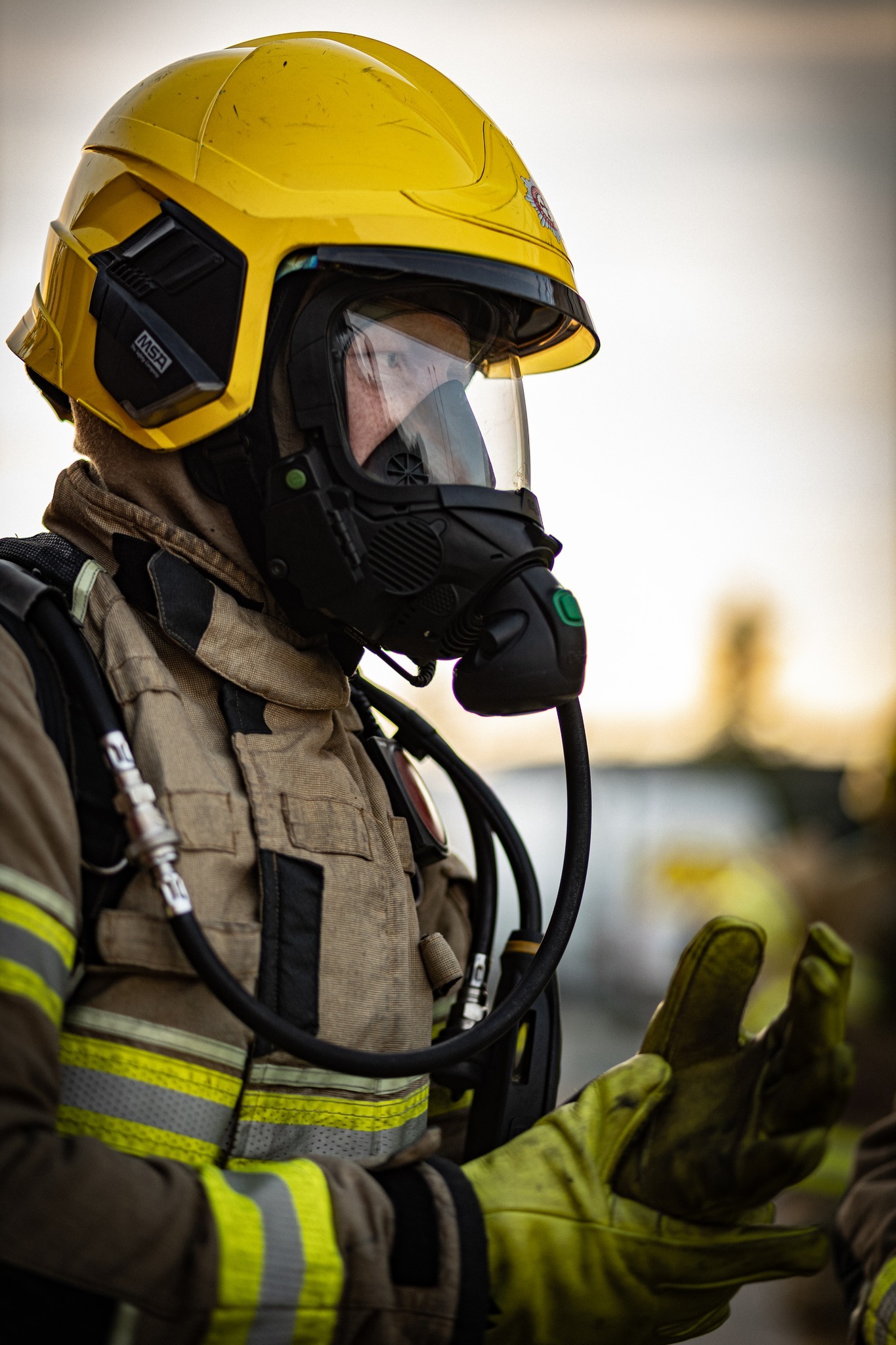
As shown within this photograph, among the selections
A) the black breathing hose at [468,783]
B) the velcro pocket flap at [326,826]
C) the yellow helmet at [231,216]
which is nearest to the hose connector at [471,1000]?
the black breathing hose at [468,783]

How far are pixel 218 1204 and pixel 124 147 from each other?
148 cm

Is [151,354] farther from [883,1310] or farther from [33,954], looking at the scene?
[883,1310]

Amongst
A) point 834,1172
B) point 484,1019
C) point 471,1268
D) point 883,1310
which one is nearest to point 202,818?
point 484,1019

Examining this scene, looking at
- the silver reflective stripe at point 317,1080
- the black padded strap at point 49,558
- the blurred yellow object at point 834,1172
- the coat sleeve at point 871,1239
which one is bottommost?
the blurred yellow object at point 834,1172

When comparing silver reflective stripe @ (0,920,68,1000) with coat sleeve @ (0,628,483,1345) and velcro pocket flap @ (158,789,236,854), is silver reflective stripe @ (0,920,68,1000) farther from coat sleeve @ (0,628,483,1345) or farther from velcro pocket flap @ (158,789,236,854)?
velcro pocket flap @ (158,789,236,854)

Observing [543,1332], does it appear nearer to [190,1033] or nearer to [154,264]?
[190,1033]

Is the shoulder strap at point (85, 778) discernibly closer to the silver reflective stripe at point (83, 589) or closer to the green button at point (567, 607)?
the silver reflective stripe at point (83, 589)

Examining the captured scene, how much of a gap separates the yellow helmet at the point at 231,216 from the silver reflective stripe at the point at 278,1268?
1.02 metres

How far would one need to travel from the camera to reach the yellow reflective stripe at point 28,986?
3.69 ft

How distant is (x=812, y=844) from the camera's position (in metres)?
11.0

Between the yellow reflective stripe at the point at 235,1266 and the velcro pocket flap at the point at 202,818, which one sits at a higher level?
the velcro pocket flap at the point at 202,818

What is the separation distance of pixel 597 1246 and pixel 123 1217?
58 cm

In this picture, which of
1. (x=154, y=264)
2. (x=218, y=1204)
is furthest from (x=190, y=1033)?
(x=154, y=264)

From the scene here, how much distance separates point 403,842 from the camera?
169cm
